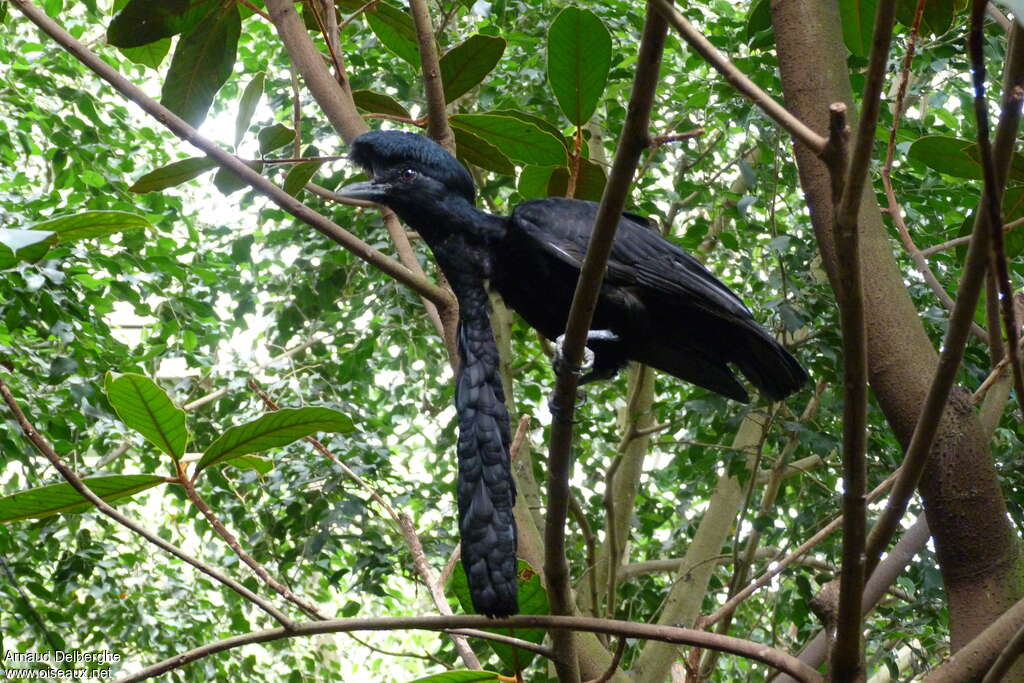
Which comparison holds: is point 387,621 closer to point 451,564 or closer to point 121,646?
point 451,564

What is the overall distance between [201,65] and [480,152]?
622mm

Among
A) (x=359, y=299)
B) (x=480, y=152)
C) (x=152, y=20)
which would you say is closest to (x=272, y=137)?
(x=152, y=20)

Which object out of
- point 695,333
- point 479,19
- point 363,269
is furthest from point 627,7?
point 695,333

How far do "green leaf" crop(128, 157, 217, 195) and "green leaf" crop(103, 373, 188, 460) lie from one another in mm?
762

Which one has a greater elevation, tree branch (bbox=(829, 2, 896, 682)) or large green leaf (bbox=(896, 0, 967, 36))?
large green leaf (bbox=(896, 0, 967, 36))

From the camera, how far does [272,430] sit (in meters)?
1.51

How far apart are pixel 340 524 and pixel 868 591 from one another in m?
2.11

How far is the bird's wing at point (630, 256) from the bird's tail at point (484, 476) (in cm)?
22

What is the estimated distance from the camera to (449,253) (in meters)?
2.16

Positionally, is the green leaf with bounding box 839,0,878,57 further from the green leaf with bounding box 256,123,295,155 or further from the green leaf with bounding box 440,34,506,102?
the green leaf with bounding box 256,123,295,155

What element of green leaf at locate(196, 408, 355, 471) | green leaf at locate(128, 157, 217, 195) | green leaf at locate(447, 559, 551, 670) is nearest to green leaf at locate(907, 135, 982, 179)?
green leaf at locate(447, 559, 551, 670)

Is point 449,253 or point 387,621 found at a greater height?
point 449,253

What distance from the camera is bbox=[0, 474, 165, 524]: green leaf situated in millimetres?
1445

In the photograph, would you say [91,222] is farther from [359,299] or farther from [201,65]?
[359,299]
